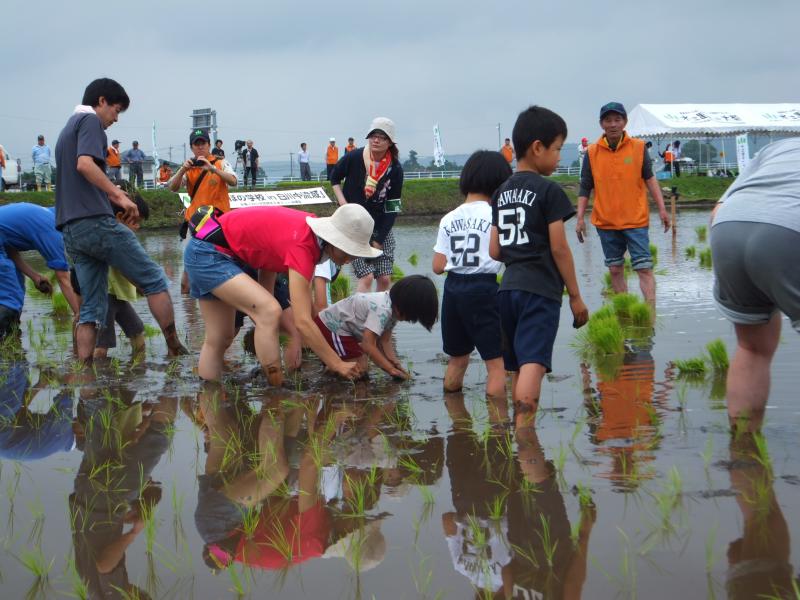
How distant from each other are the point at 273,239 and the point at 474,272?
116 cm

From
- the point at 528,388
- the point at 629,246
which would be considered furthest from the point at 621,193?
the point at 528,388

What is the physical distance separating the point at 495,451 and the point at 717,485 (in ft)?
3.15

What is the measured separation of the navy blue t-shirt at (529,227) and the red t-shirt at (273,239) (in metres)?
1.15

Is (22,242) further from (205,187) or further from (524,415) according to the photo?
(524,415)

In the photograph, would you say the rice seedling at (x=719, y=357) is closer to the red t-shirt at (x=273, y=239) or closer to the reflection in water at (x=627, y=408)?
the reflection in water at (x=627, y=408)

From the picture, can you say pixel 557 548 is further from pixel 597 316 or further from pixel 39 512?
pixel 597 316

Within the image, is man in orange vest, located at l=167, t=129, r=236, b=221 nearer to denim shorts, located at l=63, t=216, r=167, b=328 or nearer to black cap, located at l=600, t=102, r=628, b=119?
denim shorts, located at l=63, t=216, r=167, b=328

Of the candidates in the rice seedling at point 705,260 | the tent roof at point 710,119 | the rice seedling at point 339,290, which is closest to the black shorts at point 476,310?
the rice seedling at point 339,290

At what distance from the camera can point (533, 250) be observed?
450 cm

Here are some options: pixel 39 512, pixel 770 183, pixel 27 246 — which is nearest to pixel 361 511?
pixel 39 512

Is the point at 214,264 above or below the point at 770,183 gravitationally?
below

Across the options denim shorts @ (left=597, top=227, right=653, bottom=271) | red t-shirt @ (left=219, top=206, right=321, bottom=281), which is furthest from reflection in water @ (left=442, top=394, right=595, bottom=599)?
denim shorts @ (left=597, top=227, right=653, bottom=271)

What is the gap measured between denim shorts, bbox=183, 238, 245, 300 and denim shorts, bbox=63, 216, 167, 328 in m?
1.10

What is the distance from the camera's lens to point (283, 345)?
7.22 metres
